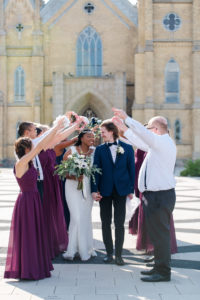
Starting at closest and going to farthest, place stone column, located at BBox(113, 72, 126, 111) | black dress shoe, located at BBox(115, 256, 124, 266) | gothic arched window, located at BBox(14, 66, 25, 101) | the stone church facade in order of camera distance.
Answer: black dress shoe, located at BBox(115, 256, 124, 266) → stone column, located at BBox(113, 72, 126, 111) → the stone church facade → gothic arched window, located at BBox(14, 66, 25, 101)

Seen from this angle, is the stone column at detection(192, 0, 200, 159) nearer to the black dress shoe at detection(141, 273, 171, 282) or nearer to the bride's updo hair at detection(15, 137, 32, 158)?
the black dress shoe at detection(141, 273, 171, 282)

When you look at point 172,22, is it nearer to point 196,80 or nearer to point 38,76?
point 196,80

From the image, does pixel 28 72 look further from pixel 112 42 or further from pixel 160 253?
pixel 160 253

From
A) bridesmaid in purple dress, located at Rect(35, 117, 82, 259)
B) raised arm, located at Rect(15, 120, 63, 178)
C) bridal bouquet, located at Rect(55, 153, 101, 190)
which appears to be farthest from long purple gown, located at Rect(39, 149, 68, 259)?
raised arm, located at Rect(15, 120, 63, 178)

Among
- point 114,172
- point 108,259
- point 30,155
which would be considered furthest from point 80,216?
point 30,155

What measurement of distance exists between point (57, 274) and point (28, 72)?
3037cm

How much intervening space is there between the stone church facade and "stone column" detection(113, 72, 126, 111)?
7cm

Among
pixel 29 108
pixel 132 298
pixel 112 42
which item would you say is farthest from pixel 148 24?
pixel 132 298

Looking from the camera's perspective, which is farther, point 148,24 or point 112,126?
point 148,24

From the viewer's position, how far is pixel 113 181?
22.4ft

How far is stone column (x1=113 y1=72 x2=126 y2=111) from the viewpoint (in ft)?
109

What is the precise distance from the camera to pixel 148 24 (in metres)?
33.5

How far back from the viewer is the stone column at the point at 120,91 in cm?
3322

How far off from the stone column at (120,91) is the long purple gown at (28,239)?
90.3 feet
